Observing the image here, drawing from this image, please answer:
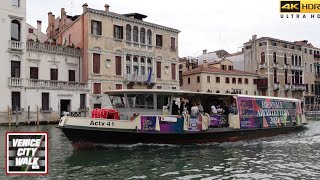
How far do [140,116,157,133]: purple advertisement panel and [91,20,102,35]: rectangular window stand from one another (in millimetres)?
21594

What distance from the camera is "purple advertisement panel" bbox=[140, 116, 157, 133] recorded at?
14023mm

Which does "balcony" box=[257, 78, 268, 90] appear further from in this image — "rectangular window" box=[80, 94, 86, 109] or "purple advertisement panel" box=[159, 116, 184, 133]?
"purple advertisement panel" box=[159, 116, 184, 133]

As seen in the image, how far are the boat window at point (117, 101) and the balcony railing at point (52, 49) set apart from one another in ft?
58.2

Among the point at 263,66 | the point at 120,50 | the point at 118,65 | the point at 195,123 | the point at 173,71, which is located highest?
the point at 120,50

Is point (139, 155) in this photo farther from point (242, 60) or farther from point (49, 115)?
point (242, 60)

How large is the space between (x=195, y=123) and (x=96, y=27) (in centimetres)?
2162

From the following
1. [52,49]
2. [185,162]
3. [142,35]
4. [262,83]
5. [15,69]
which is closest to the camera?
[185,162]

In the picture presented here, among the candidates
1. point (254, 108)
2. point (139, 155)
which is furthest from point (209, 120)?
point (139, 155)

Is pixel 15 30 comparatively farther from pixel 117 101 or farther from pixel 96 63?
pixel 117 101

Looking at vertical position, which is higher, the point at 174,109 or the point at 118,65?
the point at 118,65

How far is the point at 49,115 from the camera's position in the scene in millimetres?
30922

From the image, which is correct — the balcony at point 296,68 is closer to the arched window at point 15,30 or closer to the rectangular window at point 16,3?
the arched window at point 15,30

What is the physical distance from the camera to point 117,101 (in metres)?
15.6

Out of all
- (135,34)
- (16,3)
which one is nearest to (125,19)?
(135,34)
